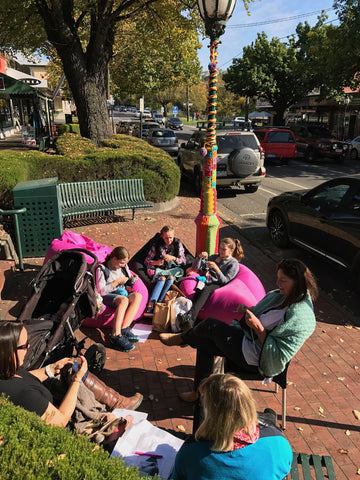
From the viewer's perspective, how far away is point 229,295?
4996 millimetres

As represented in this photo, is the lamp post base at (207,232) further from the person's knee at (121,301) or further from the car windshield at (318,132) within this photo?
the car windshield at (318,132)

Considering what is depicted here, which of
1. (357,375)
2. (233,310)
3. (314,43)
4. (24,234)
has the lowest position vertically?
(357,375)

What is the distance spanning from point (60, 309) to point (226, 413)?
105 inches

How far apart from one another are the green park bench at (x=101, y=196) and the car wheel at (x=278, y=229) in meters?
2.95

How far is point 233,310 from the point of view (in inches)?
193

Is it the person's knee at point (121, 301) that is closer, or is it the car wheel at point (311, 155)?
the person's knee at point (121, 301)

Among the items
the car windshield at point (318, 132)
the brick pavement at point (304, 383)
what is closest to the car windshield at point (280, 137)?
the car windshield at point (318, 132)

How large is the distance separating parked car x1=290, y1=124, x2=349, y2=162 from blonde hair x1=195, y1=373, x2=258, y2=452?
20.6 metres

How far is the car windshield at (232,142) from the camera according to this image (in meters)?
12.0

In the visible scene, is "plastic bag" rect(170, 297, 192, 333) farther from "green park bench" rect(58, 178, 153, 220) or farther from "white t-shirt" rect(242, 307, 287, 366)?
"green park bench" rect(58, 178, 153, 220)

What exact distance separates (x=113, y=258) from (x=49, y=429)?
10.8 feet

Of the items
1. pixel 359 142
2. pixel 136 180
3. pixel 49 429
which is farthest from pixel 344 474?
pixel 359 142

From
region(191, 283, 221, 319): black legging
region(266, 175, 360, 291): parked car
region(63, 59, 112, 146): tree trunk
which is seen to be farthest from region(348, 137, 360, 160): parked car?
region(191, 283, 221, 319): black legging

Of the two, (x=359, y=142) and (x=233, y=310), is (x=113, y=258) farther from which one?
(x=359, y=142)
